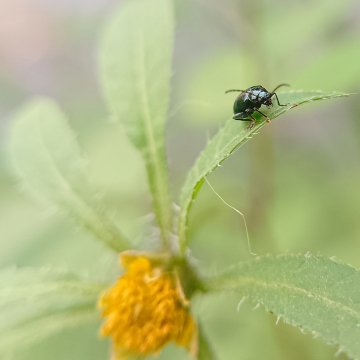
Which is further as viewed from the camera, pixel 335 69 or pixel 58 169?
pixel 335 69

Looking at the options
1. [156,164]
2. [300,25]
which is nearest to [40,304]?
[156,164]

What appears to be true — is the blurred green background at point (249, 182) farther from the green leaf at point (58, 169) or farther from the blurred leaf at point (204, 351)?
the blurred leaf at point (204, 351)

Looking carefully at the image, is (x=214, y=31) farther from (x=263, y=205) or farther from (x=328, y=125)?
(x=263, y=205)

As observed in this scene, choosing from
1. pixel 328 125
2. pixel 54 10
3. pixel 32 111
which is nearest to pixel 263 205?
pixel 32 111

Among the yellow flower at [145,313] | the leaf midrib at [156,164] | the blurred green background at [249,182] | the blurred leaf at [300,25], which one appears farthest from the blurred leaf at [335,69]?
the yellow flower at [145,313]

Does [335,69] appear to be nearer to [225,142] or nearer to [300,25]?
[300,25]
